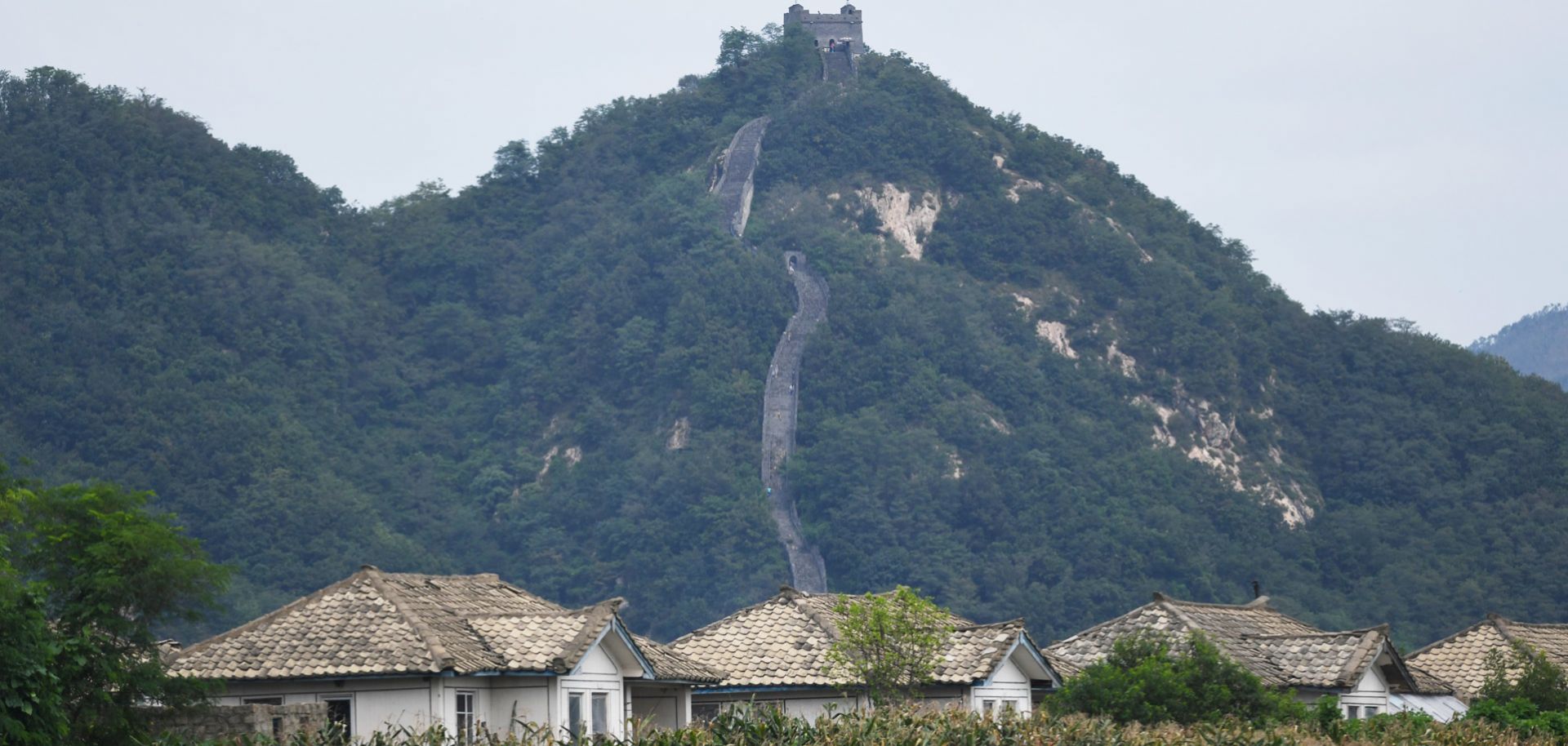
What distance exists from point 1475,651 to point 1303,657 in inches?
285

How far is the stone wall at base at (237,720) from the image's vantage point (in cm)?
2561

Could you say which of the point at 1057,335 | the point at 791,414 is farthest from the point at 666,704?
the point at 1057,335

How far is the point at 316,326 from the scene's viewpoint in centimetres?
16212

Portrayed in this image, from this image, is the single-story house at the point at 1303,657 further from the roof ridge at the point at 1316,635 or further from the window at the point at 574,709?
the window at the point at 574,709

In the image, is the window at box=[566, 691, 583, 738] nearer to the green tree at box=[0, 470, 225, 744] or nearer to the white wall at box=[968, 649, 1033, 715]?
the green tree at box=[0, 470, 225, 744]

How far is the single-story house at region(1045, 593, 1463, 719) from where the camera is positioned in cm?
4012

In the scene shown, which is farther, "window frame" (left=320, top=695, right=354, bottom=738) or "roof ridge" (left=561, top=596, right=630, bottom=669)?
"roof ridge" (left=561, top=596, right=630, bottom=669)

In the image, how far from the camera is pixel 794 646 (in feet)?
126

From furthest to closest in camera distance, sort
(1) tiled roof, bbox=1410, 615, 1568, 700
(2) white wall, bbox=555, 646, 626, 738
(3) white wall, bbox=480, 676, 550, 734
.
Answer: (1) tiled roof, bbox=1410, 615, 1568, 700, (2) white wall, bbox=555, 646, 626, 738, (3) white wall, bbox=480, 676, 550, 734

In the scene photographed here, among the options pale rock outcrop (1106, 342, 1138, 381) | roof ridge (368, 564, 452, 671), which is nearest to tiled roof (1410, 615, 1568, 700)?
roof ridge (368, 564, 452, 671)

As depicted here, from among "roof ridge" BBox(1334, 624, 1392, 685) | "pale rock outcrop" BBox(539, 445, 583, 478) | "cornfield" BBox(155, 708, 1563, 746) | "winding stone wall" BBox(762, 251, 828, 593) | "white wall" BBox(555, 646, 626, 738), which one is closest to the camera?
"cornfield" BBox(155, 708, 1563, 746)

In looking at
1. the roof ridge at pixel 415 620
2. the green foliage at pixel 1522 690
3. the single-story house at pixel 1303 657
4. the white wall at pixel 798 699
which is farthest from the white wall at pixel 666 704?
the green foliage at pixel 1522 690

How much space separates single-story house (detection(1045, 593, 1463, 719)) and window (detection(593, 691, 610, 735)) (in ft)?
34.9

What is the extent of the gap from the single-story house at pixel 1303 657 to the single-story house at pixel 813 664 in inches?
74.5
